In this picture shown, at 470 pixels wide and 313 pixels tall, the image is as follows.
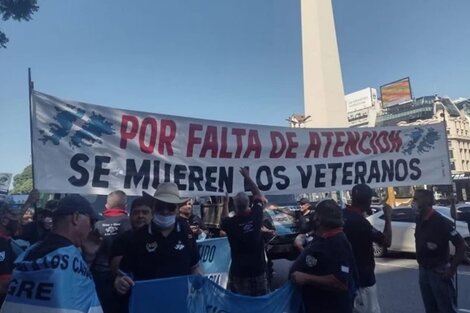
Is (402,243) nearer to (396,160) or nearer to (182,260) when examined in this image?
(396,160)

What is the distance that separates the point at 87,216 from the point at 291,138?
10.4 feet

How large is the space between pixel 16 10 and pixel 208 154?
26.8ft

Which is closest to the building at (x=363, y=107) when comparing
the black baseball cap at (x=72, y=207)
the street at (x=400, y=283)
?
the street at (x=400, y=283)

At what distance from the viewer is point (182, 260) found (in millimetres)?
3377

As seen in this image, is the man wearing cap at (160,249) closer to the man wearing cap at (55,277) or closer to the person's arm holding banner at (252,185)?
the man wearing cap at (55,277)

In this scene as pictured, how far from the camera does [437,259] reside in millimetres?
4520

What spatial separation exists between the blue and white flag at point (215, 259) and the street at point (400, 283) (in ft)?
8.59

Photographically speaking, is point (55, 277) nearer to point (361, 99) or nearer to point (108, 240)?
point (108, 240)

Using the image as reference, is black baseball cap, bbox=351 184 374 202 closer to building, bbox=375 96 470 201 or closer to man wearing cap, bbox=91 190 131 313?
man wearing cap, bbox=91 190 131 313

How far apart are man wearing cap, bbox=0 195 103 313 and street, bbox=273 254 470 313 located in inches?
222

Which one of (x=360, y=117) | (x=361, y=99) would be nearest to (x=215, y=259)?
(x=360, y=117)

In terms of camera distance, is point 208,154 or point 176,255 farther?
point 208,154

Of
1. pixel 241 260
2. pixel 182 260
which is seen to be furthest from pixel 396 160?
pixel 182 260

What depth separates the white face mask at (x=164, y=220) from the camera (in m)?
3.39
